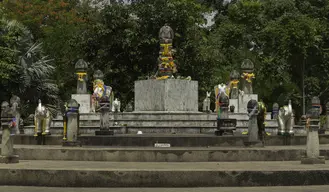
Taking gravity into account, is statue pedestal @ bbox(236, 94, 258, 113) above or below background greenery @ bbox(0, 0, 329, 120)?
below

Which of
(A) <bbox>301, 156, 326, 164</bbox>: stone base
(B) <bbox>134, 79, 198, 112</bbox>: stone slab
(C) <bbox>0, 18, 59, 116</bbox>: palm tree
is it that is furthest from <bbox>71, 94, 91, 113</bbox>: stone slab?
Result: (A) <bbox>301, 156, 326, 164</bbox>: stone base

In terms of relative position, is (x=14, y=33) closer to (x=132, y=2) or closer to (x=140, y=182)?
(x=132, y=2)

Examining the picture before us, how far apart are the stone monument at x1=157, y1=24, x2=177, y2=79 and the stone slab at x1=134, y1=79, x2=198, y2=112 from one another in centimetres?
73

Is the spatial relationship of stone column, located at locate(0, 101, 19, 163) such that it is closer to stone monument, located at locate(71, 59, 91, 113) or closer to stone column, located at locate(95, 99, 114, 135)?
stone column, located at locate(95, 99, 114, 135)

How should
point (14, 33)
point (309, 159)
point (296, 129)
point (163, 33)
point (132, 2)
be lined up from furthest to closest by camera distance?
point (132, 2) → point (14, 33) → point (163, 33) → point (296, 129) → point (309, 159)

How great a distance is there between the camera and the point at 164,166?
13609 mm

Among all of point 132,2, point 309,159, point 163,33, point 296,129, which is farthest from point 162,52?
point 132,2

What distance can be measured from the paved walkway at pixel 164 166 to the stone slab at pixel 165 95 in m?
10.6

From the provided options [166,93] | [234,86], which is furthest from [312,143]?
[234,86]

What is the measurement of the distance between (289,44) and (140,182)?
38.3 meters

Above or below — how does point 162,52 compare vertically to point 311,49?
below

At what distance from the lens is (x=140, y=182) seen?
486 inches

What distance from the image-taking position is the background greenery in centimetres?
3766

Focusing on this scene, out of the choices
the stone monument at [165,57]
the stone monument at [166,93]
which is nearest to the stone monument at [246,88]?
the stone monument at [166,93]
